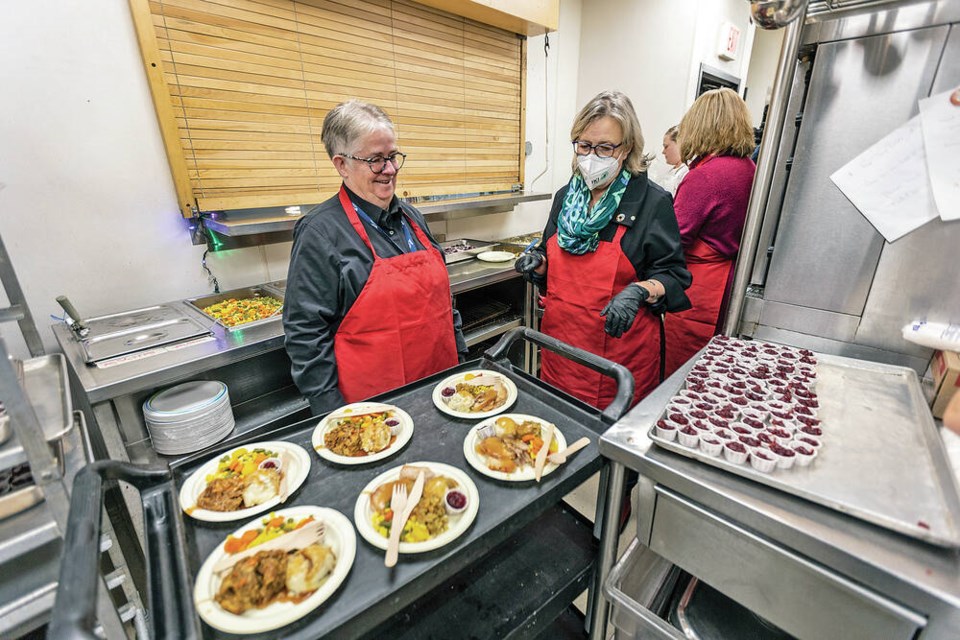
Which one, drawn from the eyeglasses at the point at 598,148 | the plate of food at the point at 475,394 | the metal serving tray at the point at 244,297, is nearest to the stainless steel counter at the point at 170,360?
the metal serving tray at the point at 244,297

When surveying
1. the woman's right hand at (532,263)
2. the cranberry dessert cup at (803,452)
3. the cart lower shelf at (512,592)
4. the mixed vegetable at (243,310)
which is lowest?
the cart lower shelf at (512,592)

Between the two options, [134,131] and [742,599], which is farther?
[134,131]

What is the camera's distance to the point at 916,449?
0.84 meters

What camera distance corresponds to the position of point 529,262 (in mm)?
1942

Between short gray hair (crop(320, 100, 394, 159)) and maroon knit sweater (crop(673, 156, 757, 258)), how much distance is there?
5.06ft

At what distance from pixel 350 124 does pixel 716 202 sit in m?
1.76

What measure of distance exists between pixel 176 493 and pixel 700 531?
1111mm

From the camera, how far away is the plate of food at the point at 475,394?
117 cm

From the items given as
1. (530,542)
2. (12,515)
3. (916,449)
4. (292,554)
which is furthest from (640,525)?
(12,515)

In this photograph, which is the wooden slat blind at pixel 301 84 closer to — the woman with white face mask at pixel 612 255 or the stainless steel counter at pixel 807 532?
the woman with white face mask at pixel 612 255

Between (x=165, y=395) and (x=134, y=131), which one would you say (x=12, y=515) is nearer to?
(x=165, y=395)

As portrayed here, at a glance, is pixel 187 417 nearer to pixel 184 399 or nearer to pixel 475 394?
pixel 184 399

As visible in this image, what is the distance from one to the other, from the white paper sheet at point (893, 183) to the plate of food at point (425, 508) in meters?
1.34

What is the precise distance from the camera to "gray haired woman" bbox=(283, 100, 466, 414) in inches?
56.7
